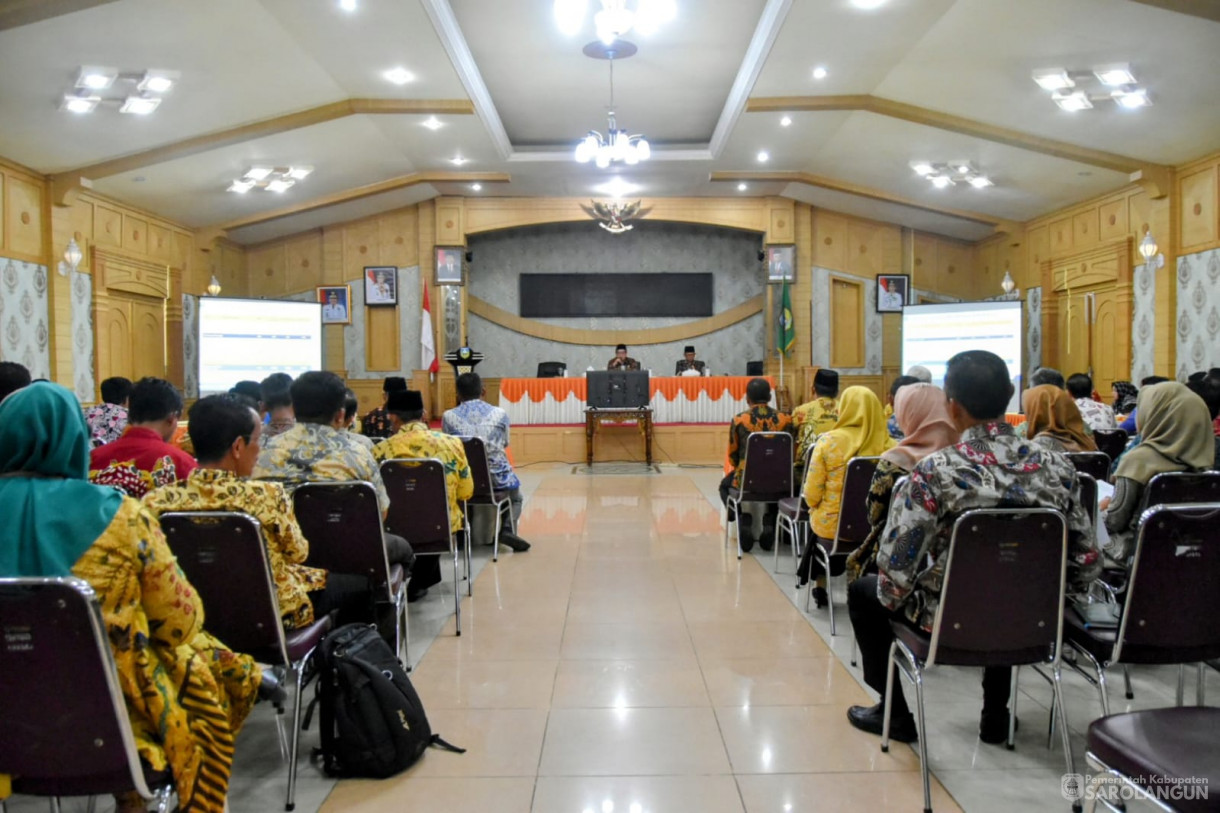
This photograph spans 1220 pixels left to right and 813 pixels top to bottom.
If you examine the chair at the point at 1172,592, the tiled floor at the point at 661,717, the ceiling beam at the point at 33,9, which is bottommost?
the tiled floor at the point at 661,717

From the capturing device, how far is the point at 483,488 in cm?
488

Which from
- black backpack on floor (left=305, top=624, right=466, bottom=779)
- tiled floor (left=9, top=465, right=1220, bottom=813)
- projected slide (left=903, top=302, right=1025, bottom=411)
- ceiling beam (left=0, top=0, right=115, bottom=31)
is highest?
ceiling beam (left=0, top=0, right=115, bottom=31)

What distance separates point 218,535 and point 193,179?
27.9 feet

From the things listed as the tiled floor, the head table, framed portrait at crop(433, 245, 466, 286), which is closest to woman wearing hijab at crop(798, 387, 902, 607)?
the tiled floor

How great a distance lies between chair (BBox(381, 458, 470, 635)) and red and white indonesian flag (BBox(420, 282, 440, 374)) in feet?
28.2

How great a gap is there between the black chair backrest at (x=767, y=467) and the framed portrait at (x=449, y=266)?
8.24 metres

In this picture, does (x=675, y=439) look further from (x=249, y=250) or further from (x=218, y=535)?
(x=218, y=535)

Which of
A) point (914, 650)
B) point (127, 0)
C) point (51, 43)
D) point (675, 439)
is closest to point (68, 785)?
point (914, 650)

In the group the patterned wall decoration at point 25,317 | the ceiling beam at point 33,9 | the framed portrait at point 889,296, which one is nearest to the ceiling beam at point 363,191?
the patterned wall decoration at point 25,317

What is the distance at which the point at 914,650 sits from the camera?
2.18m

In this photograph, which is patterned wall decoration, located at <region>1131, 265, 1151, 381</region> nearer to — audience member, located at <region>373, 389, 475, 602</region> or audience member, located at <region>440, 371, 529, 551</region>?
audience member, located at <region>440, 371, 529, 551</region>

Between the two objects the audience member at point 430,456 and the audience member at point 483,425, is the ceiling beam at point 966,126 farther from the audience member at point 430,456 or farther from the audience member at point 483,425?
the audience member at point 430,456

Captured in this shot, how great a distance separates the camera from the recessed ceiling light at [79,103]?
6375mm

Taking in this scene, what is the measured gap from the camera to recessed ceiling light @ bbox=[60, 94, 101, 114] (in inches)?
251
